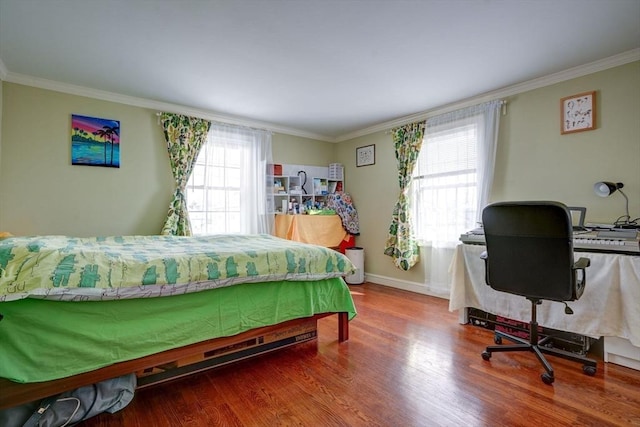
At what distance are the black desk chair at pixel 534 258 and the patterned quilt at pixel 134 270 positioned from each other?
122cm

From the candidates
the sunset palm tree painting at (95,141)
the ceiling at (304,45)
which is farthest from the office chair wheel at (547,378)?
the sunset palm tree painting at (95,141)

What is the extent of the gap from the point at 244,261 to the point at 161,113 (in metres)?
2.54

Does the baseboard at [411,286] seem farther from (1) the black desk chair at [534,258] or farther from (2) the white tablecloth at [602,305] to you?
(1) the black desk chair at [534,258]

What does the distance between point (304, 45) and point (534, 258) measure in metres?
2.19

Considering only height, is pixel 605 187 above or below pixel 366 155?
below

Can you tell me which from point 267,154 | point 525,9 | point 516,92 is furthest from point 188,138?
point 516,92

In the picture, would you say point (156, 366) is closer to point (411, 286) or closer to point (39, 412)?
point (39, 412)

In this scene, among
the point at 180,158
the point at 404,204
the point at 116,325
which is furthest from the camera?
the point at 404,204

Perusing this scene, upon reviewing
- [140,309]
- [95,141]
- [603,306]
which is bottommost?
[603,306]

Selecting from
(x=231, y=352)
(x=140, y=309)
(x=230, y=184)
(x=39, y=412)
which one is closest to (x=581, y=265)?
(x=231, y=352)

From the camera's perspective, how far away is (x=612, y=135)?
8.45 feet

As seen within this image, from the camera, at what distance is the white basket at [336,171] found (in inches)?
197

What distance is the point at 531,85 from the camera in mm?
3008

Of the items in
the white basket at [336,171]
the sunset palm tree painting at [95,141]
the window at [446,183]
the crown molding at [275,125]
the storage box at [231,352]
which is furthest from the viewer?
the white basket at [336,171]
